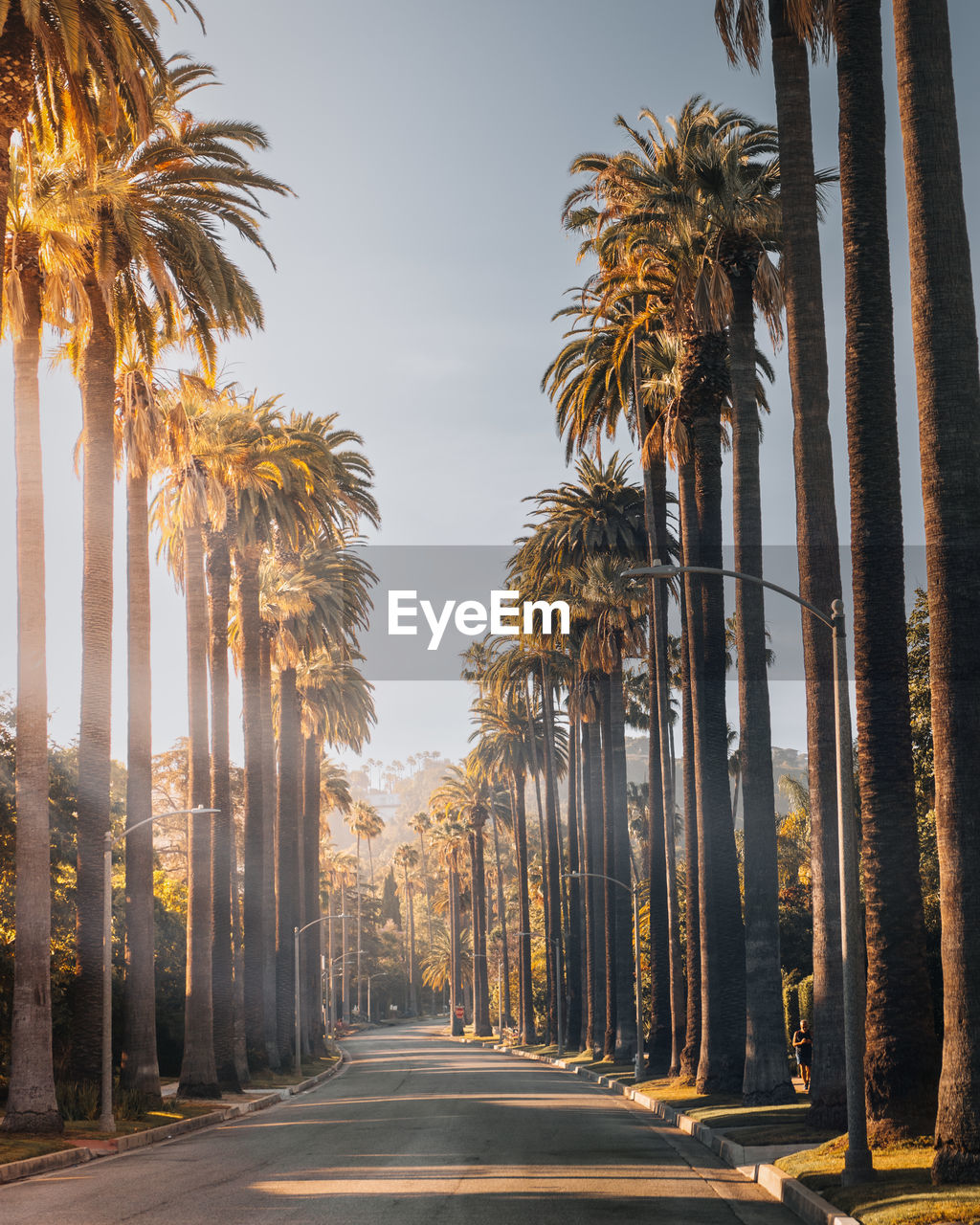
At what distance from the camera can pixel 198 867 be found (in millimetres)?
39094

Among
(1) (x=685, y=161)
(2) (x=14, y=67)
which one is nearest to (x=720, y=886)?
(1) (x=685, y=161)

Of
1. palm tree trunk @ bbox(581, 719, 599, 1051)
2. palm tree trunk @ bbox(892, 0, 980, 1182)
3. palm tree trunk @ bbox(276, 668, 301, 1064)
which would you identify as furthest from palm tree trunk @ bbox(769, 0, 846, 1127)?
palm tree trunk @ bbox(581, 719, 599, 1051)

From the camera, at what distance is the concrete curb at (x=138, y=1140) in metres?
21.0

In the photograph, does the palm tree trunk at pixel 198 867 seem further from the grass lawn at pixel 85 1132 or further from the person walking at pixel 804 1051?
the person walking at pixel 804 1051

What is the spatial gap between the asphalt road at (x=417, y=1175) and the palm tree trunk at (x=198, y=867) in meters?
4.39

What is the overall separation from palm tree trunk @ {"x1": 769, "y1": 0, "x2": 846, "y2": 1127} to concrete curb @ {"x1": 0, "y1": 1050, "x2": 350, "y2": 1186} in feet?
40.6

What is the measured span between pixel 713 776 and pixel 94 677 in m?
14.8

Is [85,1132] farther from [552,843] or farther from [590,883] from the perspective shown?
[552,843]

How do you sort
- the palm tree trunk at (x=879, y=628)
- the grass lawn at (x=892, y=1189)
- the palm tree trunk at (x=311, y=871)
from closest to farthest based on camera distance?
the grass lawn at (x=892, y=1189)
the palm tree trunk at (x=879, y=628)
the palm tree trunk at (x=311, y=871)

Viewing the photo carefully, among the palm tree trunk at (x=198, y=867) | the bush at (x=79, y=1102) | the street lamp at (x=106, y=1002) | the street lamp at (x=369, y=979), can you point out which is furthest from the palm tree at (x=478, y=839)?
the street lamp at (x=106, y=1002)

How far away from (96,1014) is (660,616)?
70.6 feet

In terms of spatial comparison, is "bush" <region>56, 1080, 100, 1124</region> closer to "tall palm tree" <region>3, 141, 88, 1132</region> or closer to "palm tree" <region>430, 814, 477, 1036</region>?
"tall palm tree" <region>3, 141, 88, 1132</region>

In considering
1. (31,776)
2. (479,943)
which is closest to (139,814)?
(31,776)

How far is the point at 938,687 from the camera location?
15656 mm
